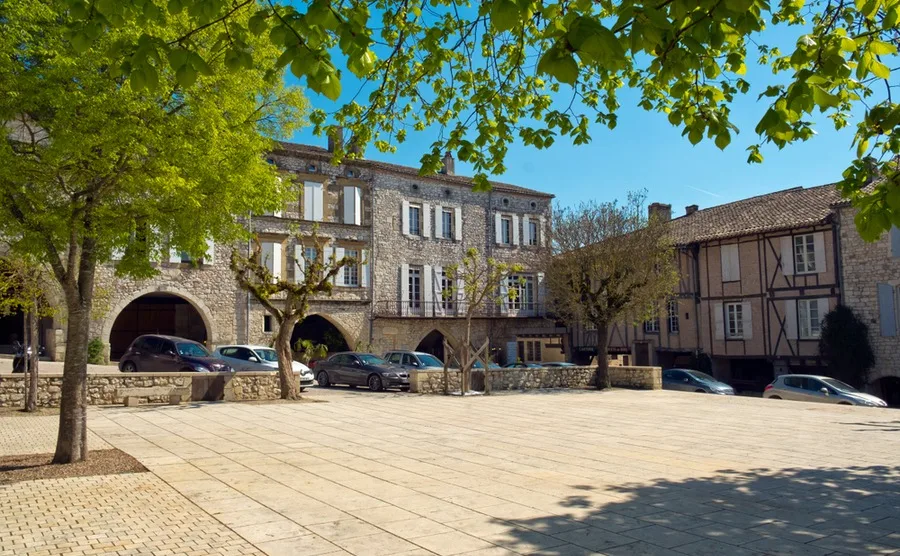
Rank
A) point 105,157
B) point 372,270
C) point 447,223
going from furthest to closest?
point 447,223 < point 372,270 < point 105,157

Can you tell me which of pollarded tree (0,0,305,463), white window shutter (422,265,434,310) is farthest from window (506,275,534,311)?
pollarded tree (0,0,305,463)

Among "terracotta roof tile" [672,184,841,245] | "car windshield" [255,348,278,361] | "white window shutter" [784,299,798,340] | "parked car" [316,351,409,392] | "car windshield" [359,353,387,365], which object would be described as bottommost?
"parked car" [316,351,409,392]

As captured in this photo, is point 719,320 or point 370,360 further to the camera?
point 719,320

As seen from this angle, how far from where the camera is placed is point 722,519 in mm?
5648

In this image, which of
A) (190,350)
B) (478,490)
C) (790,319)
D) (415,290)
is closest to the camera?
(478,490)

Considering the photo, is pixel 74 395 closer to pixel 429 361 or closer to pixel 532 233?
pixel 429 361

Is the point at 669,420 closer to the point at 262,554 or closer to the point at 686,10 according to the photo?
the point at 262,554

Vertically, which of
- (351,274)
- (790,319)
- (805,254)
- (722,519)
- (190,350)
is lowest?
(722,519)

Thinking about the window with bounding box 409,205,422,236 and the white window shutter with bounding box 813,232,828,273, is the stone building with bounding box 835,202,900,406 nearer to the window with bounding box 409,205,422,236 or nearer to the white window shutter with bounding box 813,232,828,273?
the white window shutter with bounding box 813,232,828,273

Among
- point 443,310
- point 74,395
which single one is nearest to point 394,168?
point 443,310

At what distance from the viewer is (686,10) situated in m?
3.30

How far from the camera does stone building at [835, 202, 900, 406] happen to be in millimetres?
25516

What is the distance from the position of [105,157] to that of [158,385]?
360 inches

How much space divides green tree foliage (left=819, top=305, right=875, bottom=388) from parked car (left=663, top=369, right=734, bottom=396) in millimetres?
5622
